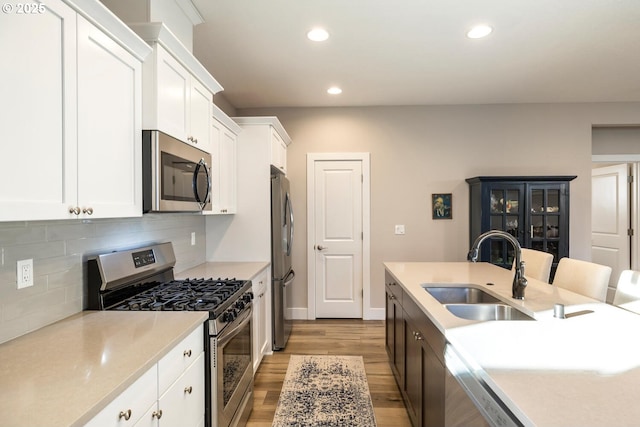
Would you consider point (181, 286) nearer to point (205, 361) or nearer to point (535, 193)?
point (205, 361)

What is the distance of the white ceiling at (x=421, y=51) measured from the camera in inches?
89.6

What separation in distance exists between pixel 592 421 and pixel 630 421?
85 millimetres

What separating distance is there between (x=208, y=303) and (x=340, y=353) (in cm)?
194

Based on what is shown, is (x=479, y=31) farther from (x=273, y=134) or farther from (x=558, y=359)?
(x=558, y=359)

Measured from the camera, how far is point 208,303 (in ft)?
5.84

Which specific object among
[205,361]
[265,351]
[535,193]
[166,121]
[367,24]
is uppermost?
[367,24]

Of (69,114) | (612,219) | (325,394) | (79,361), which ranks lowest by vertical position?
(325,394)

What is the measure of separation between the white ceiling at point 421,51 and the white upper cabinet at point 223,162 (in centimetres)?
60

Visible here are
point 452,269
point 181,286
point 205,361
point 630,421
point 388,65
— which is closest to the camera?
point 630,421

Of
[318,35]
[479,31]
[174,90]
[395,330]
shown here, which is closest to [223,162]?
[174,90]

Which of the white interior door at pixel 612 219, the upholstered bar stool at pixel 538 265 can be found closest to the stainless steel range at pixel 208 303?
the upholstered bar stool at pixel 538 265

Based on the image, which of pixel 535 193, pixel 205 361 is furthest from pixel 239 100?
pixel 535 193

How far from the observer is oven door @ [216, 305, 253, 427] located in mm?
1691

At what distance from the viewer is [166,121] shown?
1.79 m
